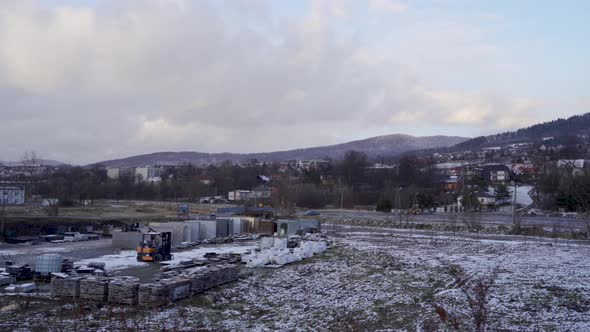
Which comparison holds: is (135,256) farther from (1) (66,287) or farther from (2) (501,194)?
(2) (501,194)

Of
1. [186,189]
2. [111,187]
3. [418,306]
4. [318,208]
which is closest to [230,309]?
[418,306]

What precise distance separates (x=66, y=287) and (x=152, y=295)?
9.13 ft

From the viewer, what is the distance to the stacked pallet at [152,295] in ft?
45.3

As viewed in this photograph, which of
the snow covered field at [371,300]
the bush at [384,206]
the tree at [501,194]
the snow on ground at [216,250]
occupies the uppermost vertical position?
the tree at [501,194]

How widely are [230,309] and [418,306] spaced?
507 centimetres

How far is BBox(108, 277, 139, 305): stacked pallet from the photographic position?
1393 cm

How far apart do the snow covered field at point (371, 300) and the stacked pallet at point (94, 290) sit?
77 cm

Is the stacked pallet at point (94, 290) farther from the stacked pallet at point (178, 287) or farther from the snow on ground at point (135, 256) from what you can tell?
the snow on ground at point (135, 256)

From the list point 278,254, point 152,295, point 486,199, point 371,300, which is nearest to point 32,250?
point 278,254

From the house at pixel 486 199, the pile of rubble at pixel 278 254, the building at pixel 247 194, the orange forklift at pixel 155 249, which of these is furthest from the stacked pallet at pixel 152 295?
the building at pixel 247 194

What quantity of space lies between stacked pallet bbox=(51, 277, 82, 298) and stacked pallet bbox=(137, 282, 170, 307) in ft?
6.53

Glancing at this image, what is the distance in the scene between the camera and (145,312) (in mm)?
Result: 13008

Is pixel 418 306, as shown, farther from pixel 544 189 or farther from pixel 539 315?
pixel 544 189

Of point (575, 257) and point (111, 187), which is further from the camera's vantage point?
point (111, 187)
